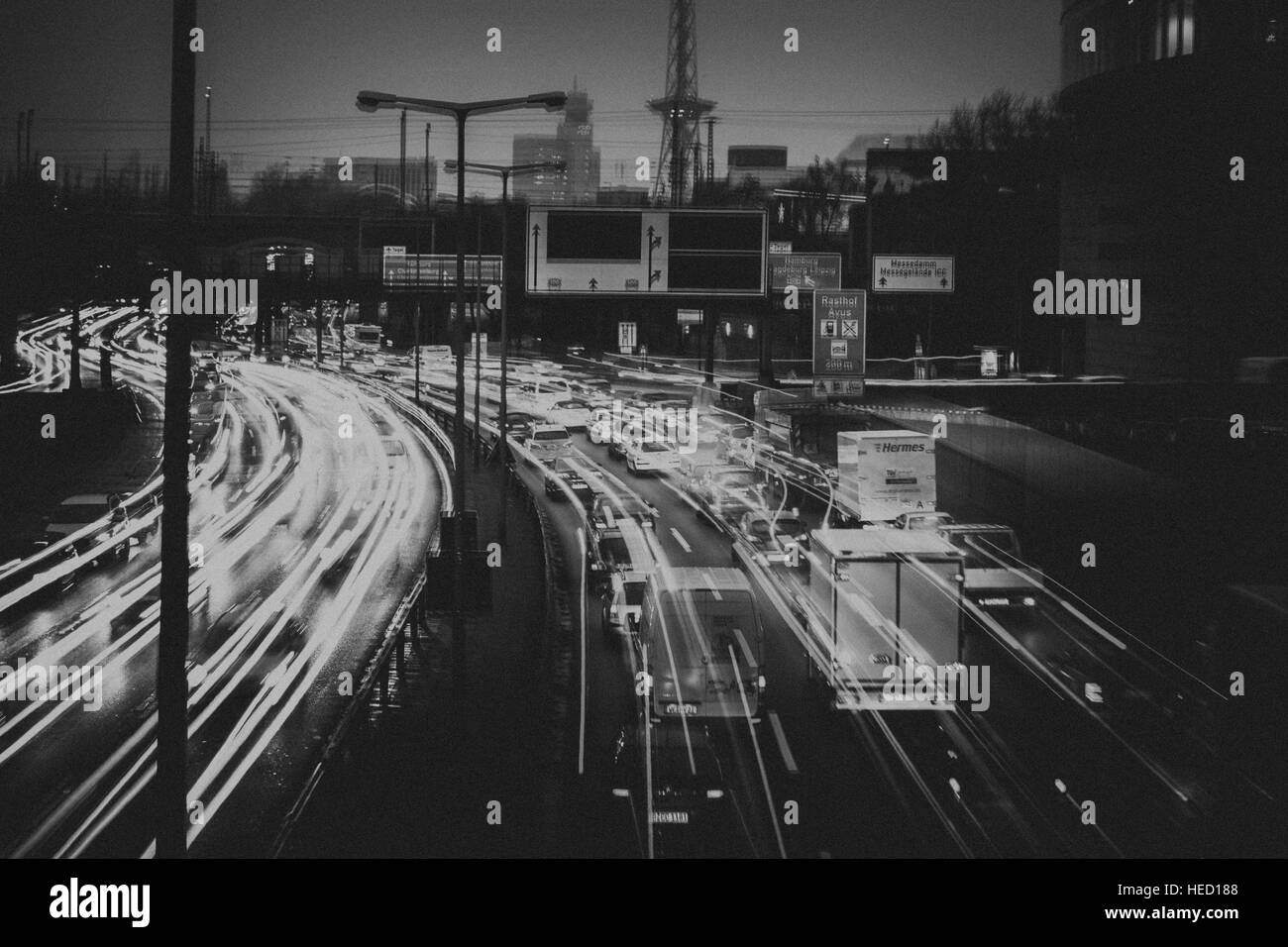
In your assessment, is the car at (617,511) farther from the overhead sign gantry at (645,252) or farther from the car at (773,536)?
the overhead sign gantry at (645,252)

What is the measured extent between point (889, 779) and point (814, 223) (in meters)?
14.3

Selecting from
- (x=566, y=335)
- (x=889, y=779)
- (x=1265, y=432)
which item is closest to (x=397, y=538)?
(x=889, y=779)

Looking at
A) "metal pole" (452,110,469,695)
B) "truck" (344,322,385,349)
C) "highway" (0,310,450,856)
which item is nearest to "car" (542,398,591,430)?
"highway" (0,310,450,856)

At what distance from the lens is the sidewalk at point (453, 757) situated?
922 centimetres

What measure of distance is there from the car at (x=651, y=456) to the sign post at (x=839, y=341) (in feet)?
30.7

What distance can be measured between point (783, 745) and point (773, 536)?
30.8 ft

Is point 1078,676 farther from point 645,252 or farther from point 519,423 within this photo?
point 519,423

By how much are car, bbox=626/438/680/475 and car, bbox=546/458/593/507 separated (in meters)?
1.24

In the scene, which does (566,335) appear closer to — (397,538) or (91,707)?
(397,538)

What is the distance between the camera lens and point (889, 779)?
11391 mm

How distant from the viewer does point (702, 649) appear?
43.8 ft

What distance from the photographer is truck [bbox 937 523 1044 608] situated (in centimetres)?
1647

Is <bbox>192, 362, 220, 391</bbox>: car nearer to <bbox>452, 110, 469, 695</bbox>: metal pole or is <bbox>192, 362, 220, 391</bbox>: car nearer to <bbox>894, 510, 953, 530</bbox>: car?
<bbox>452, 110, 469, 695</bbox>: metal pole
